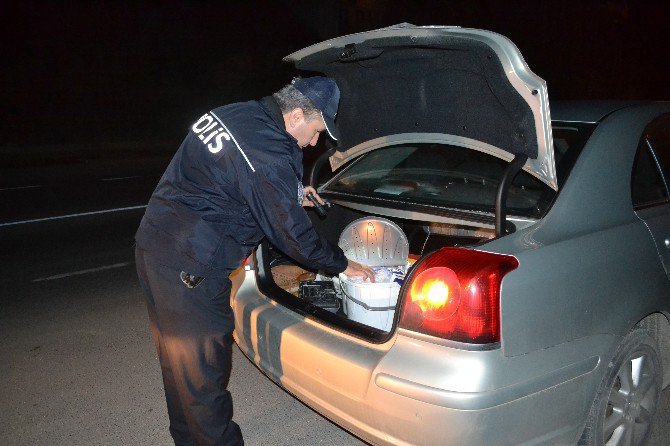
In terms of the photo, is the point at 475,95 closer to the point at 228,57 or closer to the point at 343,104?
the point at 343,104

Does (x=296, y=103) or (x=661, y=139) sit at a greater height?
(x=296, y=103)

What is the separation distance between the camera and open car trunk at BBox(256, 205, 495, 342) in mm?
2793

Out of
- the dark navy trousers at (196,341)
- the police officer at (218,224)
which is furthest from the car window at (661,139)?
the dark navy trousers at (196,341)

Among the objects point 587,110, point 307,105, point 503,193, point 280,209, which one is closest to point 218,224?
point 280,209

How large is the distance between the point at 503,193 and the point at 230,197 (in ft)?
3.47

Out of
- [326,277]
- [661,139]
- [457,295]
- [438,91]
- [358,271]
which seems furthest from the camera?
[326,277]

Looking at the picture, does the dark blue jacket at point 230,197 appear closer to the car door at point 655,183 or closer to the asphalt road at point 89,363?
the asphalt road at point 89,363

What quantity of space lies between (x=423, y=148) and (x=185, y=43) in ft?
94.0

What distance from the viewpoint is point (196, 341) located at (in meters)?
2.35

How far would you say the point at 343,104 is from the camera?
3.25 meters

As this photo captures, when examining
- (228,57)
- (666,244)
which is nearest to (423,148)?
(666,244)

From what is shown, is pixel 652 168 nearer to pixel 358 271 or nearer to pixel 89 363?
pixel 358 271

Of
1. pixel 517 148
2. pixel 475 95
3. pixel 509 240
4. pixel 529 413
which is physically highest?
pixel 475 95

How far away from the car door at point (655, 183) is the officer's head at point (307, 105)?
138 centimetres
